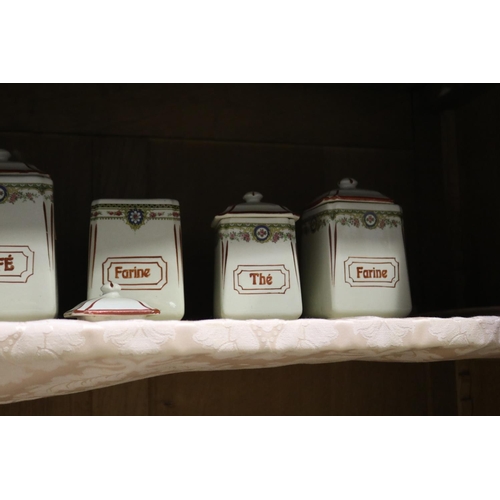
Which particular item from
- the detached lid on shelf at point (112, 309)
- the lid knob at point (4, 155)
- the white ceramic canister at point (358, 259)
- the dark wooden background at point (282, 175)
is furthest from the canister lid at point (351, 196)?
the lid knob at point (4, 155)

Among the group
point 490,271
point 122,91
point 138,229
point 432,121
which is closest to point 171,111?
point 122,91

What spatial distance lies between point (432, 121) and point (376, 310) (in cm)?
40

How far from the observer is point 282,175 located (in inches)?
42.5

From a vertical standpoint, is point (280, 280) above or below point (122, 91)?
below

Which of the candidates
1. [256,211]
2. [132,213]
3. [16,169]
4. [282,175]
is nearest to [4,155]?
[16,169]

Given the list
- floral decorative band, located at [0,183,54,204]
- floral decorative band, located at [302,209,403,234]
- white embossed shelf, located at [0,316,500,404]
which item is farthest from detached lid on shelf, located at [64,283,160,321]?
floral decorative band, located at [302,209,403,234]

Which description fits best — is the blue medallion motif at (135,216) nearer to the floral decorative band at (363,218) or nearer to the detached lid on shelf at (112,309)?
the detached lid on shelf at (112,309)

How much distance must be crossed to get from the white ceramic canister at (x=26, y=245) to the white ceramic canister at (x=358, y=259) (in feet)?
1.02

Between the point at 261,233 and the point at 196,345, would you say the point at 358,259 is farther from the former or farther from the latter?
the point at 196,345

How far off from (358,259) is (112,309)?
0.30m

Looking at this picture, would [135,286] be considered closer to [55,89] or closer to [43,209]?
[43,209]

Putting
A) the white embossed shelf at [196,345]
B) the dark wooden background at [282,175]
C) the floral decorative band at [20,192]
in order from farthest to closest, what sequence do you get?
the dark wooden background at [282,175] < the floral decorative band at [20,192] < the white embossed shelf at [196,345]

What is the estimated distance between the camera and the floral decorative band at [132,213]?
33.6 inches

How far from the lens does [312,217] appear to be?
94 centimetres
